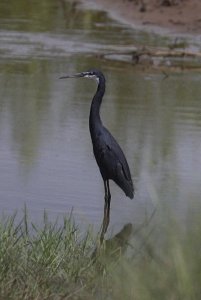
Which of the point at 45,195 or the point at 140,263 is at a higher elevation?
the point at 140,263

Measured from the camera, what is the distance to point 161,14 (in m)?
22.6

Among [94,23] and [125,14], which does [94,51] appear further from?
[125,14]

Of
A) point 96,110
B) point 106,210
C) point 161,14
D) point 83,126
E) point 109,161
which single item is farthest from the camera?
point 161,14

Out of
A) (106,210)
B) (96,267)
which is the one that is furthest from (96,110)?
(96,267)

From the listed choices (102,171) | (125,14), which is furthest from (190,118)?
(125,14)

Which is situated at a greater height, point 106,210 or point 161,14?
point 161,14

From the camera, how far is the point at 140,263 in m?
5.49

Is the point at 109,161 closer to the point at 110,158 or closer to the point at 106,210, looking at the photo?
the point at 110,158

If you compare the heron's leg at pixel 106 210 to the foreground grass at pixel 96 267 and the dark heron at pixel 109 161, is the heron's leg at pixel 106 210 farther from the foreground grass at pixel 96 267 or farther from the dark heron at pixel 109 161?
the foreground grass at pixel 96 267

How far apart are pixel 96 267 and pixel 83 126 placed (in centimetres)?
608

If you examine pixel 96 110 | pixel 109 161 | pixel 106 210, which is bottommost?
pixel 106 210

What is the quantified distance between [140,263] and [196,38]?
14892 millimetres

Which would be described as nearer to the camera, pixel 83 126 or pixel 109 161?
pixel 109 161

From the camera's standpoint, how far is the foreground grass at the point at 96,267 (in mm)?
4840
